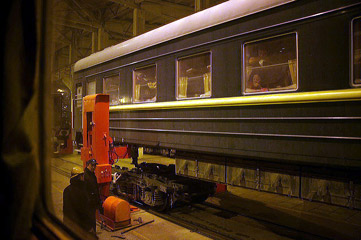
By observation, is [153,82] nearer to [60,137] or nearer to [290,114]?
[290,114]

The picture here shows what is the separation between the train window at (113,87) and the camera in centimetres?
698

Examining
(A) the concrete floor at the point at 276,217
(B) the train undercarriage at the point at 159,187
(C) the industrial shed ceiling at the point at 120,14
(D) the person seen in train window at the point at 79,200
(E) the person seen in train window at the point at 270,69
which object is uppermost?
(C) the industrial shed ceiling at the point at 120,14

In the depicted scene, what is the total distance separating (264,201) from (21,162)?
6.62m

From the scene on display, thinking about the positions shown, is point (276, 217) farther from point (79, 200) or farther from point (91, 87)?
point (91, 87)

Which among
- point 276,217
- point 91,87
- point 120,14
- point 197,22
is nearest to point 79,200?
point 197,22

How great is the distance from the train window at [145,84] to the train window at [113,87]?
78 cm

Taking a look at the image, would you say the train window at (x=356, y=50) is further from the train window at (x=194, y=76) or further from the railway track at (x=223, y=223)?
the railway track at (x=223, y=223)

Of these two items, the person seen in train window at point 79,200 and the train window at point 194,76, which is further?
the train window at point 194,76

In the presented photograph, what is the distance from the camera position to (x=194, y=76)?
16.5ft

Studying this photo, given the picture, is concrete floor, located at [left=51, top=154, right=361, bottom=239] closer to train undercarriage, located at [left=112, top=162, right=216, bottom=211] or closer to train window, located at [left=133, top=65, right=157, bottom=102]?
train undercarriage, located at [left=112, top=162, right=216, bottom=211]

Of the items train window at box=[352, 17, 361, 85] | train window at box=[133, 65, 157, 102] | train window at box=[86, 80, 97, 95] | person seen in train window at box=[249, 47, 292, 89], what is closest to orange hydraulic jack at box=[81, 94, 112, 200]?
train window at box=[133, 65, 157, 102]

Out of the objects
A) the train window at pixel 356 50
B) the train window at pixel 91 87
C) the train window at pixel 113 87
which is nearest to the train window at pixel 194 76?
the train window at pixel 356 50

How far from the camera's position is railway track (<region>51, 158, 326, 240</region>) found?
15.8ft

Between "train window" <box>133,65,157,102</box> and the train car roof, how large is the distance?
506 millimetres
